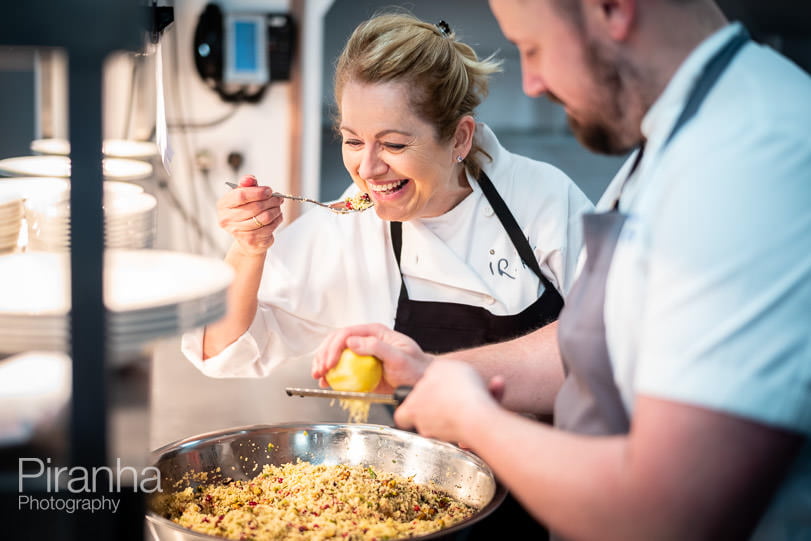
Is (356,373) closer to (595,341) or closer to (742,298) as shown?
(595,341)

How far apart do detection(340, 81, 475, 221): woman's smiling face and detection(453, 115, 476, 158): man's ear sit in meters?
0.02

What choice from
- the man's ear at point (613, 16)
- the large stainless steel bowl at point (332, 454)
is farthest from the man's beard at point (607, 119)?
the large stainless steel bowl at point (332, 454)

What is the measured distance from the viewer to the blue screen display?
4.46m

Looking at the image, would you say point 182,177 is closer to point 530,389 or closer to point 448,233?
point 448,233

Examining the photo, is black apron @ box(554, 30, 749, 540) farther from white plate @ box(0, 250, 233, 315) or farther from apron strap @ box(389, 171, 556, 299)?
apron strap @ box(389, 171, 556, 299)

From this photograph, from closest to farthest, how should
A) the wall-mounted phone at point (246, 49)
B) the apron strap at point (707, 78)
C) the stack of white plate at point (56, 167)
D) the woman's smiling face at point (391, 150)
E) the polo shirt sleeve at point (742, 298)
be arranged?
the polo shirt sleeve at point (742, 298) < the apron strap at point (707, 78) < the stack of white plate at point (56, 167) < the woman's smiling face at point (391, 150) < the wall-mounted phone at point (246, 49)

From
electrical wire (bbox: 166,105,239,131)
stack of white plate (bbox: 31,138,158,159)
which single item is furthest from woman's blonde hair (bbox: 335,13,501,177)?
electrical wire (bbox: 166,105,239,131)

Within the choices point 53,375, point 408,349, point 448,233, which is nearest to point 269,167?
point 448,233

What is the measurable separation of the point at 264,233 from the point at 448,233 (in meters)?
0.49

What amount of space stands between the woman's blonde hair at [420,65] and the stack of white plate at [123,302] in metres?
1.05

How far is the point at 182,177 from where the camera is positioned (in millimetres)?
4641

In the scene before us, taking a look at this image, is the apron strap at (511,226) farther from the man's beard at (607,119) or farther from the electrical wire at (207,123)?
the electrical wire at (207,123)

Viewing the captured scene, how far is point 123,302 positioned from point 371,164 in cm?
111

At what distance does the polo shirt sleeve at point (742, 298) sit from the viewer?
0.78 metres
